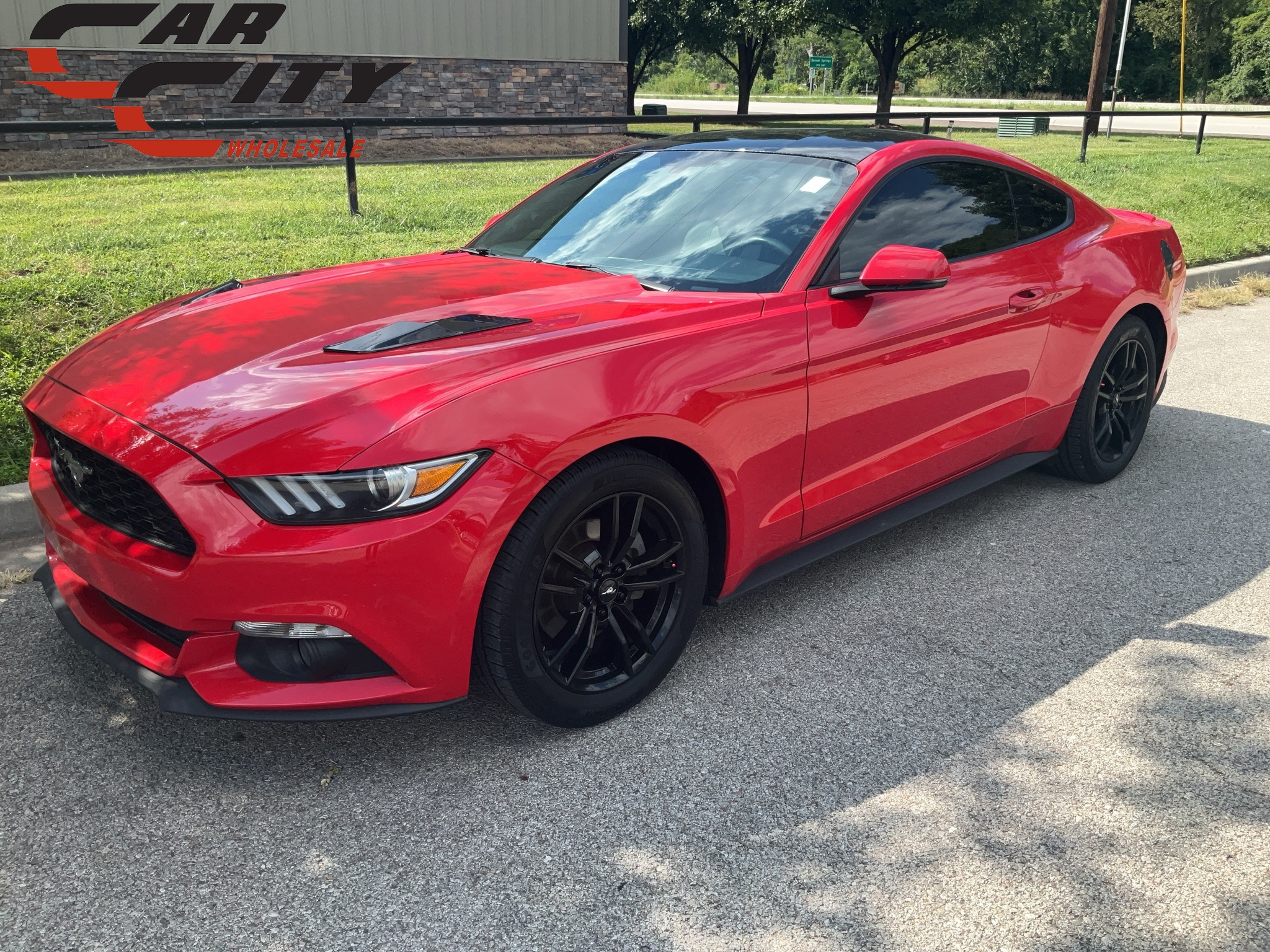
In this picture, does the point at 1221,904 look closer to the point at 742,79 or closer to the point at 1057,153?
the point at 1057,153

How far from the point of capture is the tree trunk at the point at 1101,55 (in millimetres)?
24531

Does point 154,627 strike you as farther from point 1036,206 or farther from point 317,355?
point 1036,206

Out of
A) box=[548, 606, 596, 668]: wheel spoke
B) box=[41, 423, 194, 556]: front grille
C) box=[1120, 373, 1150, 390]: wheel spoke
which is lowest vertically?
box=[548, 606, 596, 668]: wheel spoke

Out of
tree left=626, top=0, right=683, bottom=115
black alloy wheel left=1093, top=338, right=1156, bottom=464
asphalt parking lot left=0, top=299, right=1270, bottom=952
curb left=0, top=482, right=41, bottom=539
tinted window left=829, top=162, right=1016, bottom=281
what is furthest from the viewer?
tree left=626, top=0, right=683, bottom=115

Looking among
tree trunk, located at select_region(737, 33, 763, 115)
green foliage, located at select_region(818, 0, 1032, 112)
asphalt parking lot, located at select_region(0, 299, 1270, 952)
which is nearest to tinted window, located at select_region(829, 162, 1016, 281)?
asphalt parking lot, located at select_region(0, 299, 1270, 952)

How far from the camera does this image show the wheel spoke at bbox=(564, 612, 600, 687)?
3.04 m

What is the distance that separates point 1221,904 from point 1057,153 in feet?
63.9

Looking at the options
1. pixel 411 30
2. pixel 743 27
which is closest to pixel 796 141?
pixel 411 30

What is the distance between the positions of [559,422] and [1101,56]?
2777 centimetres

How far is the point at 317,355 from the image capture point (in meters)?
2.92

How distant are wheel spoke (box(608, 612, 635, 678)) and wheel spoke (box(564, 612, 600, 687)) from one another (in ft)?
0.16

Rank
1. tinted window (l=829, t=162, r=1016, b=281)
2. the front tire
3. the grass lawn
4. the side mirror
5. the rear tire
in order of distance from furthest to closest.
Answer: the grass lawn → the rear tire → tinted window (l=829, t=162, r=1016, b=281) → the side mirror → the front tire

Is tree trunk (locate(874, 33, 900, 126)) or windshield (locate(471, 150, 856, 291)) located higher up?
tree trunk (locate(874, 33, 900, 126))

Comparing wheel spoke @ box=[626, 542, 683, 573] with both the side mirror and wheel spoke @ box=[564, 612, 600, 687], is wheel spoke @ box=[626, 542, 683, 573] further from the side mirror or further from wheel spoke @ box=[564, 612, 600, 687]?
the side mirror
